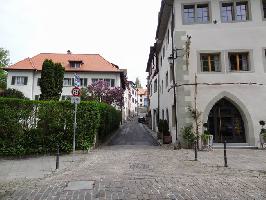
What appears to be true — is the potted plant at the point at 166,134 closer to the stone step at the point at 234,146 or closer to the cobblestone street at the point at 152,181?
the stone step at the point at 234,146

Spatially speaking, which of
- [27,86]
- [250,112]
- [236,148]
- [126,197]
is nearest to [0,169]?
[126,197]

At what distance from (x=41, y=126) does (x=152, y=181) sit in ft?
26.1

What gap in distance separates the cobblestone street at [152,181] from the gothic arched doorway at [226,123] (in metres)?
5.32

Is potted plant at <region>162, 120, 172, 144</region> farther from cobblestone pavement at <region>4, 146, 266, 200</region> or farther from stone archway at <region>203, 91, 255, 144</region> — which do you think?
cobblestone pavement at <region>4, 146, 266, 200</region>

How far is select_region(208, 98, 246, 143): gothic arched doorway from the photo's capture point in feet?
54.7

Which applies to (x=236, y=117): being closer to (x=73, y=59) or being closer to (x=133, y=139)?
(x=133, y=139)

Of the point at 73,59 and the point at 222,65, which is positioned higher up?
the point at 73,59

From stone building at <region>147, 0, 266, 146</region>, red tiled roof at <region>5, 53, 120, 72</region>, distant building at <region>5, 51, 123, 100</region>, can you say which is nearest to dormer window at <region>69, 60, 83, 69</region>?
distant building at <region>5, 51, 123, 100</region>

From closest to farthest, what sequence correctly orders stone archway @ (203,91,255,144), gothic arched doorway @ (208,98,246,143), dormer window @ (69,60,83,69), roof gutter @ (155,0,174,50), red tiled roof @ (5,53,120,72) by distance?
stone archway @ (203,91,255,144)
gothic arched doorway @ (208,98,246,143)
roof gutter @ (155,0,174,50)
red tiled roof @ (5,53,120,72)
dormer window @ (69,60,83,69)

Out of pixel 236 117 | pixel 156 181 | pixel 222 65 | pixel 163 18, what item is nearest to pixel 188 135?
pixel 236 117

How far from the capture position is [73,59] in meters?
46.8

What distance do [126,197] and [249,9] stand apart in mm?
15856

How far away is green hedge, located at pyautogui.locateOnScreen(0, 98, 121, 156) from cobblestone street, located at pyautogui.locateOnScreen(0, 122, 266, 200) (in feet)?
9.29

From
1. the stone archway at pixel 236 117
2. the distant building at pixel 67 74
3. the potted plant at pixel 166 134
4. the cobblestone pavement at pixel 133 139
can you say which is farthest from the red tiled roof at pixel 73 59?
the stone archway at pixel 236 117
